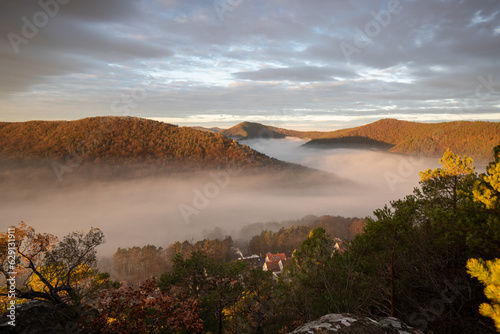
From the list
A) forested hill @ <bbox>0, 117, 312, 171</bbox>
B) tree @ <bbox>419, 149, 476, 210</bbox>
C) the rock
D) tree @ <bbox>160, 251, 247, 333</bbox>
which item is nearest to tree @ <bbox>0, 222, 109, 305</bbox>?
tree @ <bbox>160, 251, 247, 333</bbox>

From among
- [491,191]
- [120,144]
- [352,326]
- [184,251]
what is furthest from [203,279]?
[120,144]

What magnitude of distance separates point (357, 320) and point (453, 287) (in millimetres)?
6365

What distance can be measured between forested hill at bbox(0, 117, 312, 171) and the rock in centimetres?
11633

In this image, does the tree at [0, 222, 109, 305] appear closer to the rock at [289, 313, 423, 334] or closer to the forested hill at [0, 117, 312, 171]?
the rock at [289, 313, 423, 334]

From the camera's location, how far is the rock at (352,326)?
21.4 feet

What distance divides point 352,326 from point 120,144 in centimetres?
13184

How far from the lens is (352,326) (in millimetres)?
6668

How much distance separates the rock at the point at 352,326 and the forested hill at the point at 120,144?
11633cm

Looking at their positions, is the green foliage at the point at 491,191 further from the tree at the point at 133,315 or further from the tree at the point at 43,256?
the tree at the point at 43,256

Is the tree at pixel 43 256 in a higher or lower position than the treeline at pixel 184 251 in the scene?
higher

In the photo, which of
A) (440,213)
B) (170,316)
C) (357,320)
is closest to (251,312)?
(170,316)

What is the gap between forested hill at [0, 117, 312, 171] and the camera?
114m

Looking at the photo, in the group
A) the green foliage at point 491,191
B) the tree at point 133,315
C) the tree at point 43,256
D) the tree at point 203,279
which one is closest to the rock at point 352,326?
the tree at point 133,315

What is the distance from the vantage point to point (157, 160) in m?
126
